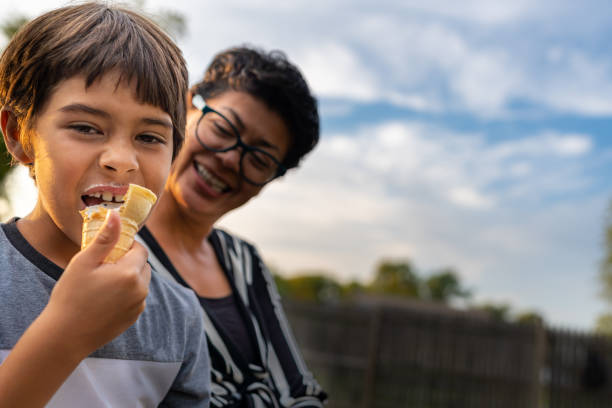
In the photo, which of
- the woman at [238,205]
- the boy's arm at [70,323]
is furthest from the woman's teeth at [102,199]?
the woman at [238,205]

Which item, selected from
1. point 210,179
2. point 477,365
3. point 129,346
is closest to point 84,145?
point 129,346

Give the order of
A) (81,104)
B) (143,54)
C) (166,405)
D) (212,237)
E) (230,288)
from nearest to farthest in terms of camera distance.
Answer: (81,104), (143,54), (166,405), (230,288), (212,237)

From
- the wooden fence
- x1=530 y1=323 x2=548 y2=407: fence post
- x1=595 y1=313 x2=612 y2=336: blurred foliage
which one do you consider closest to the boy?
the wooden fence

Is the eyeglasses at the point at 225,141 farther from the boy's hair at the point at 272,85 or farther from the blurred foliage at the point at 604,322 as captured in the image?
the blurred foliage at the point at 604,322

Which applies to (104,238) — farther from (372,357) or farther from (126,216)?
(372,357)

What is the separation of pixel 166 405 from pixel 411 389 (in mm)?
8416

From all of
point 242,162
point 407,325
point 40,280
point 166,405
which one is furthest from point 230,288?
point 407,325

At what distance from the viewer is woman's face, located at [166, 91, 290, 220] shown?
265 cm

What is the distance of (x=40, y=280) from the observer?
136 cm

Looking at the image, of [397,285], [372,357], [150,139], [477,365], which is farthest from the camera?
[397,285]

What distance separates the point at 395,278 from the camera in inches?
2854

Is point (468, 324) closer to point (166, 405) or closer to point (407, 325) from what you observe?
point (407, 325)

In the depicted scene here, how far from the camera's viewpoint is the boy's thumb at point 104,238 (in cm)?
106

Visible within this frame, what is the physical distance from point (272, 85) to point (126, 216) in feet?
5.53
